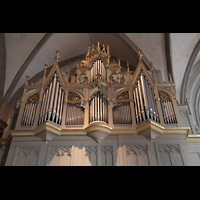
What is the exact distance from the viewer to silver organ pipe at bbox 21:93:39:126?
25.1ft

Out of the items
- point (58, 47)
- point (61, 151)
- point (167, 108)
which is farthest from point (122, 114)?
point (58, 47)

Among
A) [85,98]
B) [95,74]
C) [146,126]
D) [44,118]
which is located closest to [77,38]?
[95,74]

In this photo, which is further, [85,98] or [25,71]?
[25,71]

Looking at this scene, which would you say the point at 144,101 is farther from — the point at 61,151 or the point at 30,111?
the point at 30,111

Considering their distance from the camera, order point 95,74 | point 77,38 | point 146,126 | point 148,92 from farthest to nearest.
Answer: point 77,38, point 95,74, point 148,92, point 146,126

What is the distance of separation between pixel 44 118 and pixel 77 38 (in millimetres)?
7042

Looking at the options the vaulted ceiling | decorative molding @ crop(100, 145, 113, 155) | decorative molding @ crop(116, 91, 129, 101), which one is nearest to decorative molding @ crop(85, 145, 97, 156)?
decorative molding @ crop(100, 145, 113, 155)

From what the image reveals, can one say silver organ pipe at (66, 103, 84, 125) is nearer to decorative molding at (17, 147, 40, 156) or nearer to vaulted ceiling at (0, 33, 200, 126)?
decorative molding at (17, 147, 40, 156)

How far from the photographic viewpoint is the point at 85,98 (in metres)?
8.27

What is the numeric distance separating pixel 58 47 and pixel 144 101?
720cm

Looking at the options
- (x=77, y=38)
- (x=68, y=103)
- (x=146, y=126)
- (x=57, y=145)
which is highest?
(x=77, y=38)

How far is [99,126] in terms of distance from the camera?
712 centimetres

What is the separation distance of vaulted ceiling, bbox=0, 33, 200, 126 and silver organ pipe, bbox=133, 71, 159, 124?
9.68 feet
